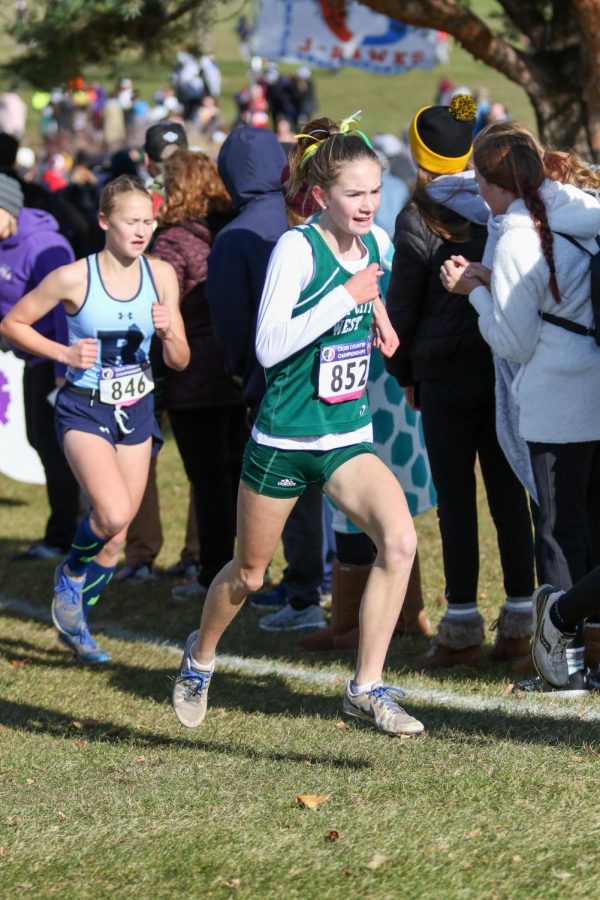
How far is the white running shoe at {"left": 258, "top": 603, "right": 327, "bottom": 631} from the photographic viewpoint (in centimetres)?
756

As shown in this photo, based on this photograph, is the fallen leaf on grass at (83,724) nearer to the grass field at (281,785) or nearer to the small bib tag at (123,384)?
the grass field at (281,785)

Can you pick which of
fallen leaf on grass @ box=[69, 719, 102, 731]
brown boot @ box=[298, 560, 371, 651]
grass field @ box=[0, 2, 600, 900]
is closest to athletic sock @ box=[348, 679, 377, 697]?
grass field @ box=[0, 2, 600, 900]

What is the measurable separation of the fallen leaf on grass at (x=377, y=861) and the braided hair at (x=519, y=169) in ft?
7.53

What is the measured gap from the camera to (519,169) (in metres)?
5.34

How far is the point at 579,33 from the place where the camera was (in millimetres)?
11781

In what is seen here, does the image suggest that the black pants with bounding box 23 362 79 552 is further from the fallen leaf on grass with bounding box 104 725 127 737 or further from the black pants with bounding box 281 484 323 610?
the fallen leaf on grass with bounding box 104 725 127 737

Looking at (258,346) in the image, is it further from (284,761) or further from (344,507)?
(284,761)

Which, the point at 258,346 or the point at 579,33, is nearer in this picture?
the point at 258,346

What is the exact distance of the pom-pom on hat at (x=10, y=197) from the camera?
25.8 feet

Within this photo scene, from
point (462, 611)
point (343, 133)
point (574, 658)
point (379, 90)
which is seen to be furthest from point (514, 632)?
point (379, 90)

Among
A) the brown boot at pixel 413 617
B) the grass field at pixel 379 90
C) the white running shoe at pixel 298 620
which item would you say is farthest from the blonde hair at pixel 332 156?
the grass field at pixel 379 90

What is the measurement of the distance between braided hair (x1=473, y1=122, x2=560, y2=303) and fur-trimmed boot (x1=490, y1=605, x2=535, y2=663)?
172cm

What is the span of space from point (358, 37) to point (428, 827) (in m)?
11.7

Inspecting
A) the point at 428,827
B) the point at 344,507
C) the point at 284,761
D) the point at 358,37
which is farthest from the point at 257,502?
the point at 358,37
